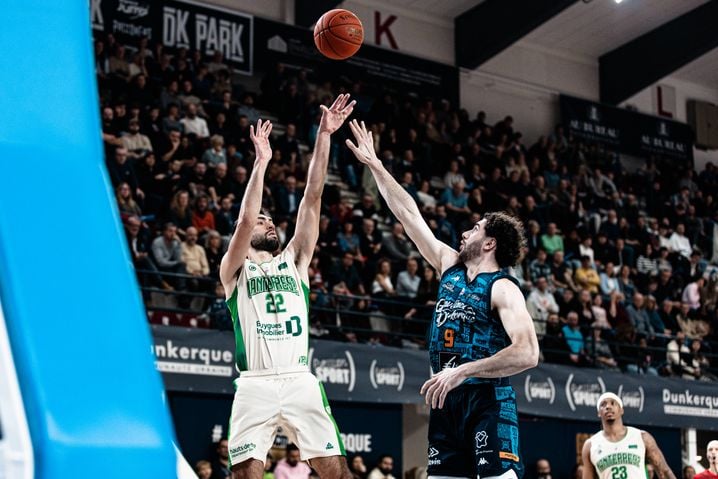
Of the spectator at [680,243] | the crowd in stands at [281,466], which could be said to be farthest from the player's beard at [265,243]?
the spectator at [680,243]

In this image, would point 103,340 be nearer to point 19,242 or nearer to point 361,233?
point 19,242

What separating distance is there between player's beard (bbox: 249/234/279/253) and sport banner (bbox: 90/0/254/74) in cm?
1249

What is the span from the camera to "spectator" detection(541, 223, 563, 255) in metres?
19.0

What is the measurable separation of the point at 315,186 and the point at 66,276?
517 centimetres

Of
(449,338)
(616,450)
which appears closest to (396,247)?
(616,450)

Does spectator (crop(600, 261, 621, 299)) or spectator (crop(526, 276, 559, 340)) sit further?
spectator (crop(600, 261, 621, 299))

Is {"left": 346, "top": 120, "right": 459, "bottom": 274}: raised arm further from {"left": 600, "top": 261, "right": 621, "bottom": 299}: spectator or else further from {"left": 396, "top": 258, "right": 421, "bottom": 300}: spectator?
{"left": 600, "top": 261, "right": 621, "bottom": 299}: spectator

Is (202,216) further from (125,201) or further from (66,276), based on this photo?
(66,276)

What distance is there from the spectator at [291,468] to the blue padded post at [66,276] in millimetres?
12697

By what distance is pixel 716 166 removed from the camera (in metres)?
27.6

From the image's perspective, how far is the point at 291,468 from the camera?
13.7 meters

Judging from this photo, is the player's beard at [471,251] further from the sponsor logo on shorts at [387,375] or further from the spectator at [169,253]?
the sponsor logo on shorts at [387,375]

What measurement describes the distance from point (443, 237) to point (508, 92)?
28.7 feet

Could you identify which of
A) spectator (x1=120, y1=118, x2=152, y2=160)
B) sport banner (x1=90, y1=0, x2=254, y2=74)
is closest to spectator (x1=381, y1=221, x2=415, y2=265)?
spectator (x1=120, y1=118, x2=152, y2=160)
